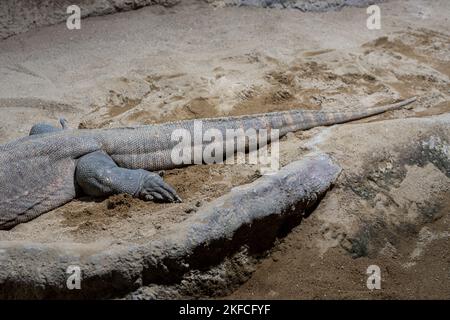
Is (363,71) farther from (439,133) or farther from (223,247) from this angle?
(223,247)

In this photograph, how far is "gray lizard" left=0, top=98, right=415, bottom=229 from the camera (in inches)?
168

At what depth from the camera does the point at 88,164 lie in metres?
4.48

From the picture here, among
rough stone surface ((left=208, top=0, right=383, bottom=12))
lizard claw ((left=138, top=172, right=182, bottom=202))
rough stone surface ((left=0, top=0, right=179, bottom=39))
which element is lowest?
lizard claw ((left=138, top=172, right=182, bottom=202))

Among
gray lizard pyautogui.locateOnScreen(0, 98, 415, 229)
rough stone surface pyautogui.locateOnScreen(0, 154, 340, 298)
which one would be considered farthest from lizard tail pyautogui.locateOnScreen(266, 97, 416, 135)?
rough stone surface pyautogui.locateOnScreen(0, 154, 340, 298)

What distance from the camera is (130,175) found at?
4.30 m

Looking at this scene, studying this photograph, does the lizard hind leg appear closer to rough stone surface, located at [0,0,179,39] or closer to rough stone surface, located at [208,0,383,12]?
rough stone surface, located at [0,0,179,39]

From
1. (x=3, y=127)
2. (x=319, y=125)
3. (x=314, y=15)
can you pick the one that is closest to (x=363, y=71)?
(x=319, y=125)

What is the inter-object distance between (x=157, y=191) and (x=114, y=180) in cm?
45

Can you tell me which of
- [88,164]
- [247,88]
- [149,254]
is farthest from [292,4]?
[149,254]

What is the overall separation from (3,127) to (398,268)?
14.8 ft

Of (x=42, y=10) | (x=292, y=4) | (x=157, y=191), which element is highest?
(x=42, y=10)

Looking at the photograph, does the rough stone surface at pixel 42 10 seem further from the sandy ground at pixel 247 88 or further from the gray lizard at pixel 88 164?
Result: the gray lizard at pixel 88 164

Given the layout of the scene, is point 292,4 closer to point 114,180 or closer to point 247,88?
point 247,88

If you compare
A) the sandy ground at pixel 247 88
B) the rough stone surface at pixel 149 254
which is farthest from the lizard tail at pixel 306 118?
the rough stone surface at pixel 149 254
